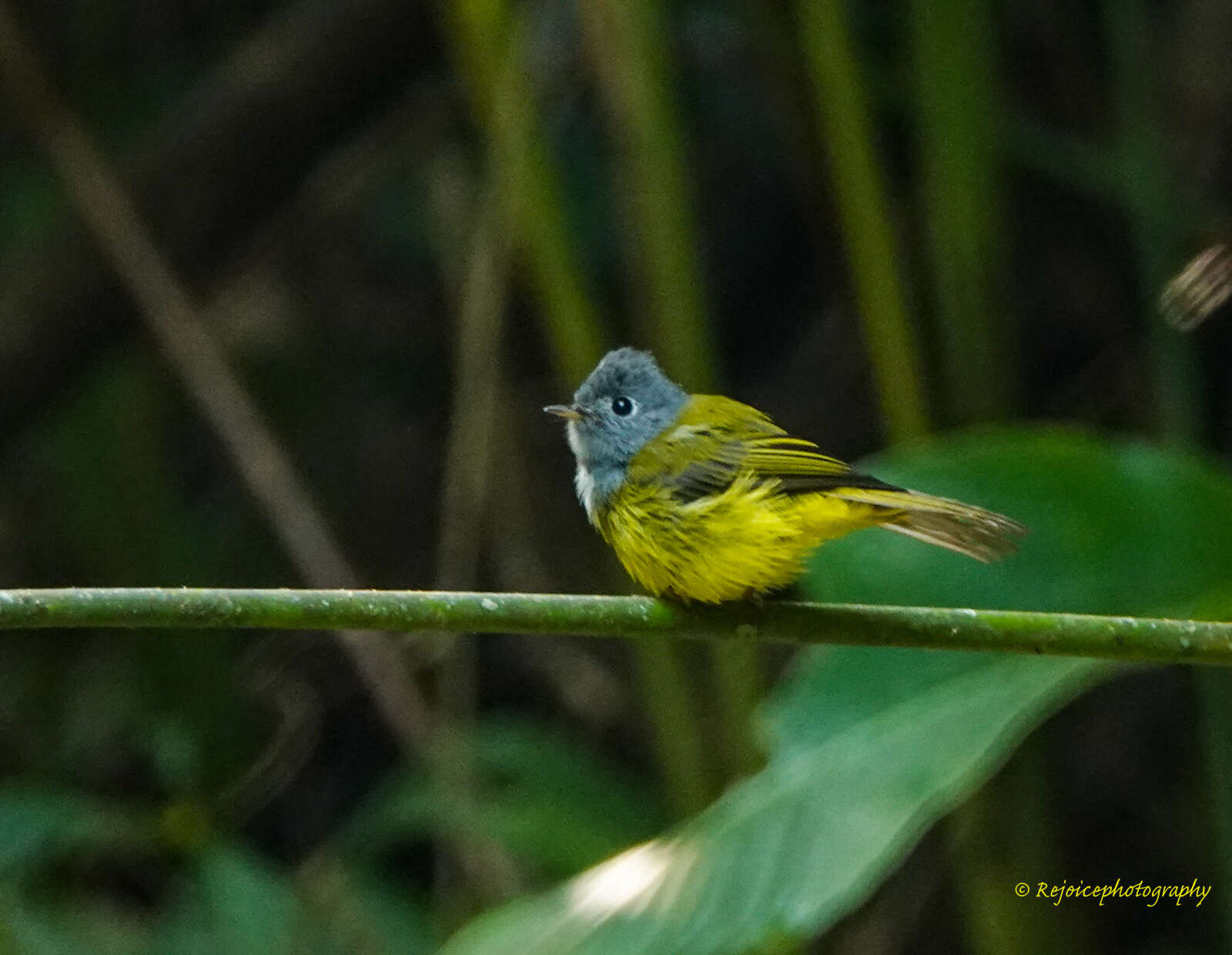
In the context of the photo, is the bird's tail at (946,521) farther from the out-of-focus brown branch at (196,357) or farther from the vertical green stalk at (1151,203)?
the out-of-focus brown branch at (196,357)

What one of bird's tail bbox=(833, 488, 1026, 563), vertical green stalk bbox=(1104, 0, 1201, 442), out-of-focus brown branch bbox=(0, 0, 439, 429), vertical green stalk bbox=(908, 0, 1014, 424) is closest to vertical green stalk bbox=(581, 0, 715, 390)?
vertical green stalk bbox=(908, 0, 1014, 424)

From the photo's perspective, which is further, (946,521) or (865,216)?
(865,216)

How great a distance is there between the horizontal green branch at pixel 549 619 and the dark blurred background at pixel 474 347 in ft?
3.82

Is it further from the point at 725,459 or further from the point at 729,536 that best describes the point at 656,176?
the point at 729,536

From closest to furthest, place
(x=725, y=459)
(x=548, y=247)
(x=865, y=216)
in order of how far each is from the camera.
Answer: (x=725, y=459) < (x=865, y=216) < (x=548, y=247)

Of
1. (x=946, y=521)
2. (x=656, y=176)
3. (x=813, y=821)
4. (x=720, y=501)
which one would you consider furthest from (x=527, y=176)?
(x=813, y=821)

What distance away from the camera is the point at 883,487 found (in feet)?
6.26

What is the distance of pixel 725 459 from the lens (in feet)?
7.03

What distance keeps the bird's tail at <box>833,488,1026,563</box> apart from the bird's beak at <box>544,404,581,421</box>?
0.47 meters

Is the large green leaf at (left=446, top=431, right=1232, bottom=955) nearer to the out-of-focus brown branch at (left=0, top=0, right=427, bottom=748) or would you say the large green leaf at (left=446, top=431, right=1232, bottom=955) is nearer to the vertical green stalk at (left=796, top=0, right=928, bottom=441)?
the vertical green stalk at (left=796, top=0, right=928, bottom=441)

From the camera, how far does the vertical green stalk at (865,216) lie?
246 centimetres

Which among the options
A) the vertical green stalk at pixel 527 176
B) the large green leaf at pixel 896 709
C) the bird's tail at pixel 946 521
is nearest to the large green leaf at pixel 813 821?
the large green leaf at pixel 896 709

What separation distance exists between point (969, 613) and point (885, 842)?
1.62 ft

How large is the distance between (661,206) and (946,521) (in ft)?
2.76
